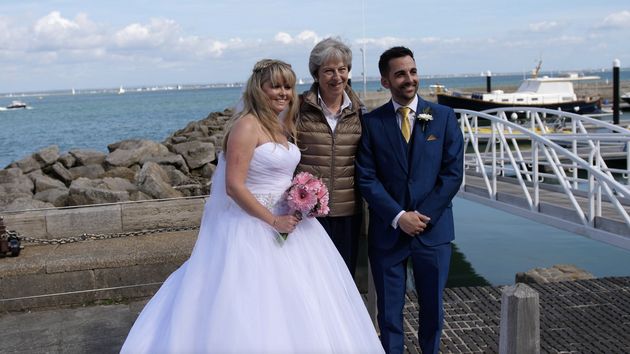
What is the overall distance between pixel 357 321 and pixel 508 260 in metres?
7.06

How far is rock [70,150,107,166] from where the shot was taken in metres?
15.3

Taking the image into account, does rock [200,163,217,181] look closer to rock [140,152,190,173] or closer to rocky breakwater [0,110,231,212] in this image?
rocky breakwater [0,110,231,212]

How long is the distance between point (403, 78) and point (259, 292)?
132cm

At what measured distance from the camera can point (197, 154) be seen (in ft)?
49.1

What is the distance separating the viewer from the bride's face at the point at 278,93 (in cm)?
346

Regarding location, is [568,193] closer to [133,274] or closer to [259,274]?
[133,274]

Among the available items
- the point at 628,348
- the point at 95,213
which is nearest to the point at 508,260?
the point at 628,348

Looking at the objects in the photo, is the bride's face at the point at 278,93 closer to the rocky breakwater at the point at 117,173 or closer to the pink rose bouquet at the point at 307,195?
the pink rose bouquet at the point at 307,195

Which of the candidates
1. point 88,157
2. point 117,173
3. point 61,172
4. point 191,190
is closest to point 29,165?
point 88,157

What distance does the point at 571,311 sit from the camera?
18.1ft

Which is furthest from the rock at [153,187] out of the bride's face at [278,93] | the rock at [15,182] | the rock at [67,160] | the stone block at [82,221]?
the bride's face at [278,93]

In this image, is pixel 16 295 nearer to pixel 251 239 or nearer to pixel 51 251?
pixel 51 251

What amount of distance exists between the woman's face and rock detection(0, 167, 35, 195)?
367 inches

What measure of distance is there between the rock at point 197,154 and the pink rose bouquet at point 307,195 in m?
11.4
